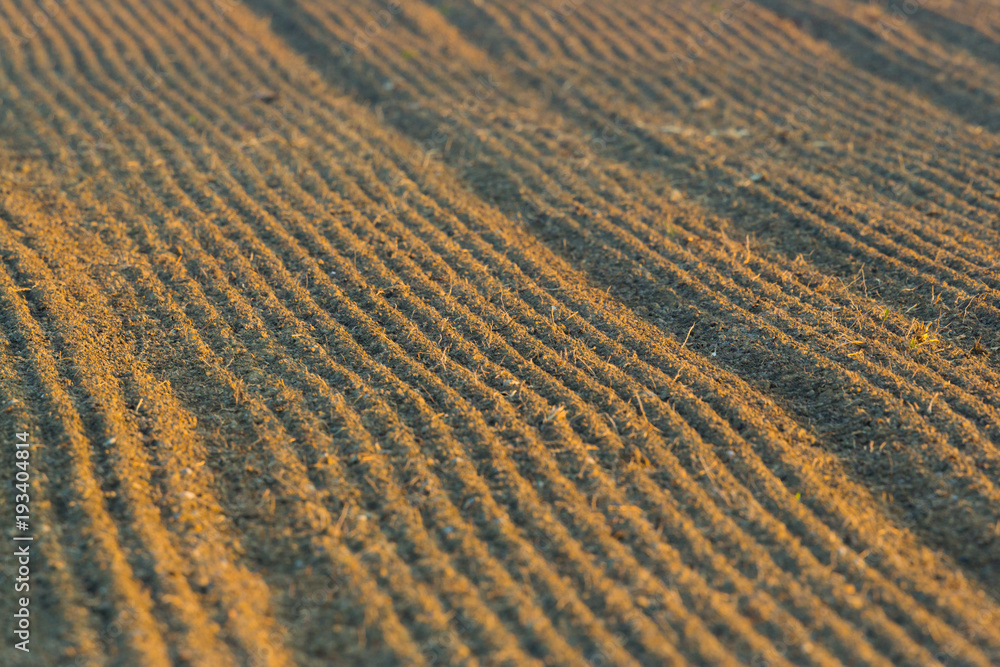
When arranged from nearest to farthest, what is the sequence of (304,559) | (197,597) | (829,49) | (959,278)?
(197,597) < (304,559) < (959,278) < (829,49)

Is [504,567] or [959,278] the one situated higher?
[959,278]

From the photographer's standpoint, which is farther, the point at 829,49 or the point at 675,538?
the point at 829,49

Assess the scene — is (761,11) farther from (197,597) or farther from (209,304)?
(197,597)

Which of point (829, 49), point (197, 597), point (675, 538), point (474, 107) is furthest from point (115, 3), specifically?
point (675, 538)

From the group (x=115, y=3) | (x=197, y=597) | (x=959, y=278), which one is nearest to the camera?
(x=197, y=597)

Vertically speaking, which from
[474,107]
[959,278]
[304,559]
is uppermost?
[959,278]

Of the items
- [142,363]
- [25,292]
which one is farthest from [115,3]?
[142,363]
